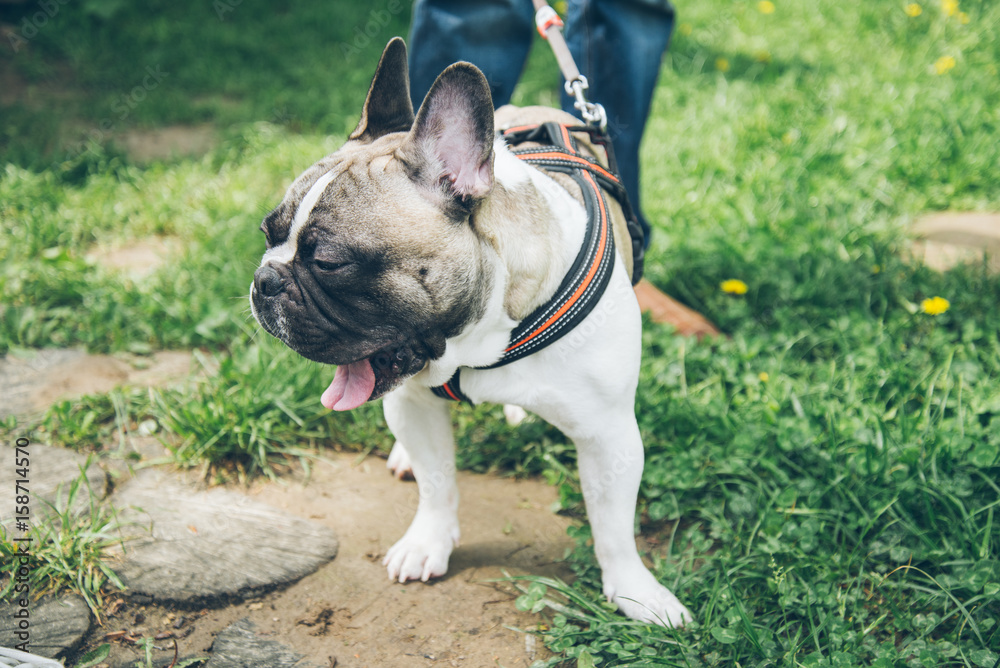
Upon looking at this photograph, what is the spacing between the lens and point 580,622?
2002 millimetres

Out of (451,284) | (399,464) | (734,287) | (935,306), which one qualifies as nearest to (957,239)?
(935,306)

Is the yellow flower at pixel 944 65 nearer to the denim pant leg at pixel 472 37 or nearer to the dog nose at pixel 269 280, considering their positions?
the denim pant leg at pixel 472 37

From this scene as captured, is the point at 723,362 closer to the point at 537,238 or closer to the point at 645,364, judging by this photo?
the point at 645,364

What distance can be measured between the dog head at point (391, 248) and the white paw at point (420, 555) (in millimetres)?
603

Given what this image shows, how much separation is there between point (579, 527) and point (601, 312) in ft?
2.53

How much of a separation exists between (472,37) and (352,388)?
4.79ft

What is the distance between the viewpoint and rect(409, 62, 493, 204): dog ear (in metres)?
1.56

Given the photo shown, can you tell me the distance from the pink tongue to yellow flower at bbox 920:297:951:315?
7.06ft

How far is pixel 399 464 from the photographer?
2516mm

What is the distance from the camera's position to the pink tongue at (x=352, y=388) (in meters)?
1.81

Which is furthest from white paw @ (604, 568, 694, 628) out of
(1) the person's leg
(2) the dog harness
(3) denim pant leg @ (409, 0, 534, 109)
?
(3) denim pant leg @ (409, 0, 534, 109)

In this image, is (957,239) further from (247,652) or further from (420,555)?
(247,652)

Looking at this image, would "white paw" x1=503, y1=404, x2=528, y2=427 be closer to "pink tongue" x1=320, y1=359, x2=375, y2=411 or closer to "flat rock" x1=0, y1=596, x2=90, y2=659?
"pink tongue" x1=320, y1=359, x2=375, y2=411

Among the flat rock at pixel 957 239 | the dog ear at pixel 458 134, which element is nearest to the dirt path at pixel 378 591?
the dog ear at pixel 458 134
